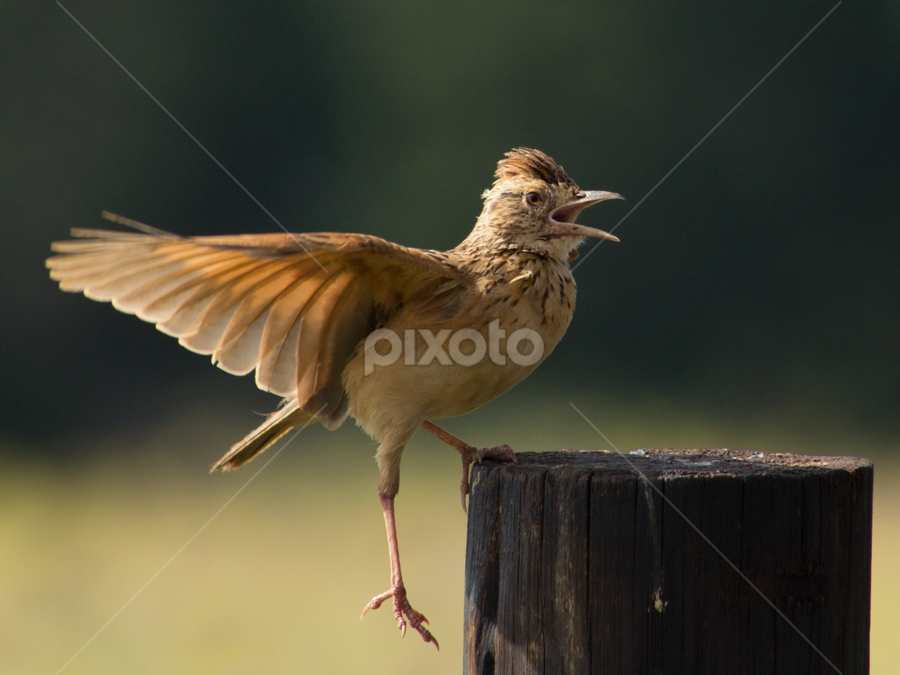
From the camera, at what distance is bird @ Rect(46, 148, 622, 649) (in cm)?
335

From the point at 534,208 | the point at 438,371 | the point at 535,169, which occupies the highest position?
the point at 535,169

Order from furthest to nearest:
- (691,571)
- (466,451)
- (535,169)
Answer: (535,169) → (466,451) → (691,571)

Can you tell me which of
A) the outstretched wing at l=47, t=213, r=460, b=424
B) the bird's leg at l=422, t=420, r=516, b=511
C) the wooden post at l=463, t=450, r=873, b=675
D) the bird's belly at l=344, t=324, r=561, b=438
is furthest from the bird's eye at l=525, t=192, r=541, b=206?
the wooden post at l=463, t=450, r=873, b=675

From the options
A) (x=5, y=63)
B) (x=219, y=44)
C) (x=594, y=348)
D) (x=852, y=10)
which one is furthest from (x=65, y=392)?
(x=852, y=10)

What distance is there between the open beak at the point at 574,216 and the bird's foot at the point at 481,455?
98 centimetres

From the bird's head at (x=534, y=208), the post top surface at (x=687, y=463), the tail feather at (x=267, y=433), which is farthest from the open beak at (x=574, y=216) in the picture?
the tail feather at (x=267, y=433)

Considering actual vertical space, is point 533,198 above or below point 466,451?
above

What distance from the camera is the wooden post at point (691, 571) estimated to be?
246 cm

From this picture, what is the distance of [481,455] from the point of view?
3650mm

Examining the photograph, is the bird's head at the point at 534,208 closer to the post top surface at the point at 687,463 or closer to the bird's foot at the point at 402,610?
the post top surface at the point at 687,463

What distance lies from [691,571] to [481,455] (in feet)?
4.22

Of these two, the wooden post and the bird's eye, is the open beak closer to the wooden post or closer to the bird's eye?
the bird's eye

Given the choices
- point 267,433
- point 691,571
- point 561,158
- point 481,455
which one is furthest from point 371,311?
point 561,158

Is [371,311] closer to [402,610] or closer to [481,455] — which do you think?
[481,455]
